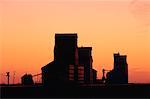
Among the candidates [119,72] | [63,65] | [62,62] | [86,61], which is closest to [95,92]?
[63,65]

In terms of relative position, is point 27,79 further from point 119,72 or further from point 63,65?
point 63,65

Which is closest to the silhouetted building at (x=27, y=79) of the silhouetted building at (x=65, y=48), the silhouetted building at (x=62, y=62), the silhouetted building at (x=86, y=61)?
the silhouetted building at (x=86, y=61)

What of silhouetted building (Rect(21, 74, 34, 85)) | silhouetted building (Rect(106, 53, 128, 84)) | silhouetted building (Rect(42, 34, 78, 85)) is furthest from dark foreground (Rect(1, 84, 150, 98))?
silhouetted building (Rect(106, 53, 128, 84))

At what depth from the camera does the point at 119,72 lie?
16688 centimetres

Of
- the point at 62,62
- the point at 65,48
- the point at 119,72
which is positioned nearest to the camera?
the point at 62,62

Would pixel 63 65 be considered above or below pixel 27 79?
above

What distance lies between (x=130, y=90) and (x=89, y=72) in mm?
76067

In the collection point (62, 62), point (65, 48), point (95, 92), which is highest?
point (65, 48)

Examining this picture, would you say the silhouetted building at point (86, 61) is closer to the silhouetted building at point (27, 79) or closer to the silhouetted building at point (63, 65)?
the silhouetted building at point (63, 65)

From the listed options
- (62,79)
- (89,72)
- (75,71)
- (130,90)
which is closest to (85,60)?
(89,72)

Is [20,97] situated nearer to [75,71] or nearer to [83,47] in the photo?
[75,71]

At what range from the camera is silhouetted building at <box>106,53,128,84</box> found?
532 feet

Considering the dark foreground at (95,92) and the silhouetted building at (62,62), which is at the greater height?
the silhouetted building at (62,62)

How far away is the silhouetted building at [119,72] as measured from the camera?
162 metres
